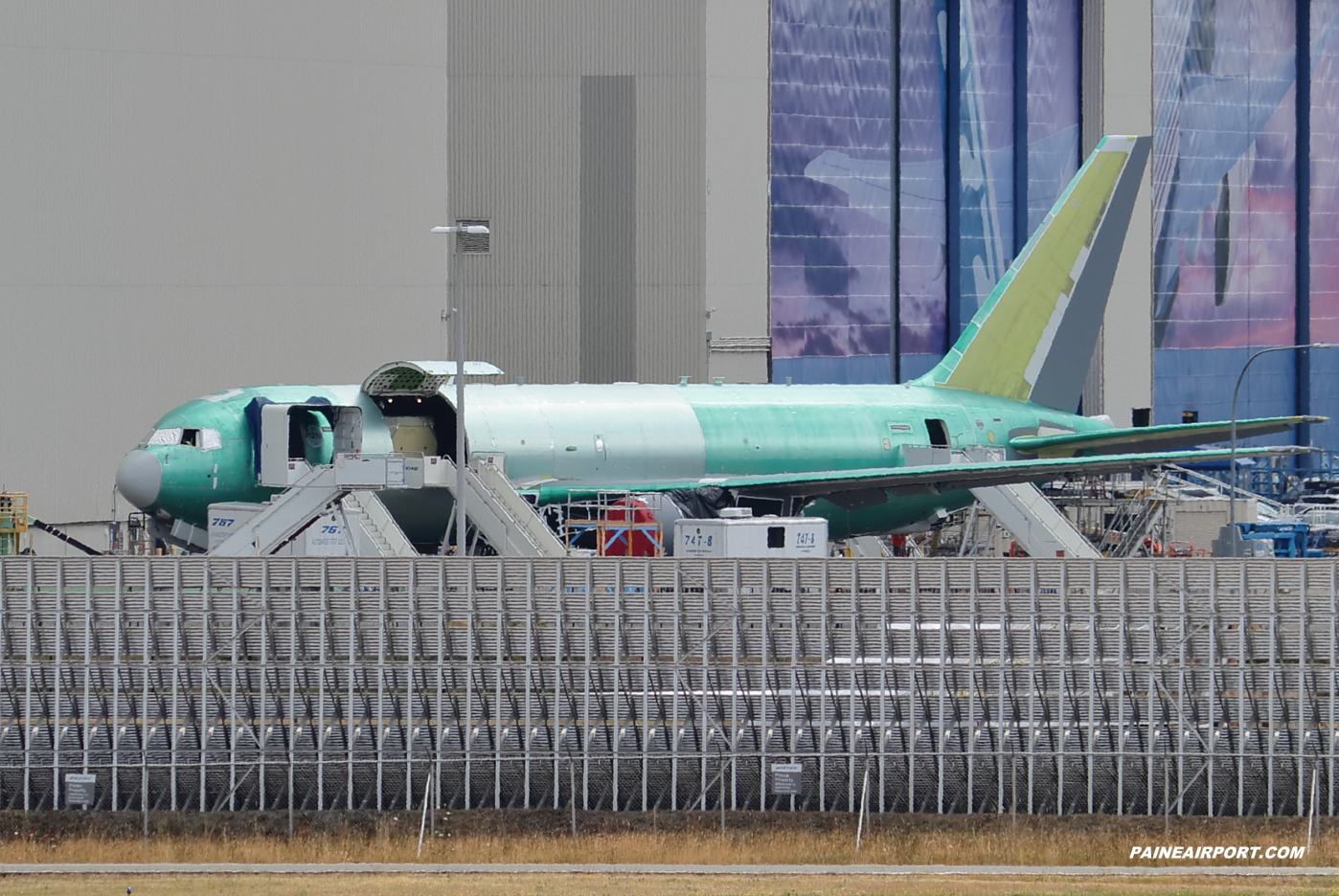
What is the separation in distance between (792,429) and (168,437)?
1887 cm

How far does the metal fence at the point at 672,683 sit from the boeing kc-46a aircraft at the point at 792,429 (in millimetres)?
18456

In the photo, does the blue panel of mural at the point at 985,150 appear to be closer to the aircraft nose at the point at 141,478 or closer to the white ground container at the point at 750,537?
the white ground container at the point at 750,537

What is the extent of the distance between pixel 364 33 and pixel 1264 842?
2221 inches

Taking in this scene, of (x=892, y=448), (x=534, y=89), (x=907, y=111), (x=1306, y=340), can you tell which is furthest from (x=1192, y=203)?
(x=892, y=448)

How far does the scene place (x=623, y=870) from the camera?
2439 centimetres

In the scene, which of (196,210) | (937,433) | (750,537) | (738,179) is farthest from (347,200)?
(750,537)

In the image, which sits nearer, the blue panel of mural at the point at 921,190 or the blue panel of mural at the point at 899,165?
the blue panel of mural at the point at 899,165

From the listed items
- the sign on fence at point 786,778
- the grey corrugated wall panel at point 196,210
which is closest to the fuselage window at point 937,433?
the grey corrugated wall panel at point 196,210

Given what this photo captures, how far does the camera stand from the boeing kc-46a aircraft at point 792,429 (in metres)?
47.2

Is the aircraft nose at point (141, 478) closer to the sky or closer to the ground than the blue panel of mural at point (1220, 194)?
closer to the ground

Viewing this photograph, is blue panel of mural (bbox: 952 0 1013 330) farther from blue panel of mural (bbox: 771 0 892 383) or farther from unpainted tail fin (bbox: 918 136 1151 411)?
unpainted tail fin (bbox: 918 136 1151 411)

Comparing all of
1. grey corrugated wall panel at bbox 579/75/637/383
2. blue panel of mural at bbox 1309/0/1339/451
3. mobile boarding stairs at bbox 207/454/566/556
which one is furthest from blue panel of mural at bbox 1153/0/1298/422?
mobile boarding stairs at bbox 207/454/566/556

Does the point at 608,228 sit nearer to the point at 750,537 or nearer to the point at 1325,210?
the point at 750,537

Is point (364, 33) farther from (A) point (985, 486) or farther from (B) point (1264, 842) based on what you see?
(B) point (1264, 842)
